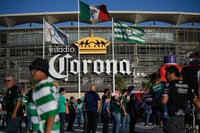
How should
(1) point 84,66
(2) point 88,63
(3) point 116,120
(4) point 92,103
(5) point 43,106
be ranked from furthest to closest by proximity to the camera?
1. (2) point 88,63
2. (1) point 84,66
3. (3) point 116,120
4. (4) point 92,103
5. (5) point 43,106

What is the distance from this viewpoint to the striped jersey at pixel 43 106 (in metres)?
4.13

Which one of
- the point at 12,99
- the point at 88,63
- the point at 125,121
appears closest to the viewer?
the point at 12,99

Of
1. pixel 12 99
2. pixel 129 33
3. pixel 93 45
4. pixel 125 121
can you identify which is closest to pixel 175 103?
pixel 12 99

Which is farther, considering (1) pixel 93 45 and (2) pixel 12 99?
(1) pixel 93 45

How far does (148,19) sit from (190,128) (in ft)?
216

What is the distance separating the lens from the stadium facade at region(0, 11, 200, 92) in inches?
2844

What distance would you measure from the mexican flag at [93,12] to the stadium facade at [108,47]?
41735 mm

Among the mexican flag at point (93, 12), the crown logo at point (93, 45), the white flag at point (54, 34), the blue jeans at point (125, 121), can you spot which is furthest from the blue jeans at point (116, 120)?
the crown logo at point (93, 45)

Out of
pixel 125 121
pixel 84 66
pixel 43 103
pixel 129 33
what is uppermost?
pixel 129 33

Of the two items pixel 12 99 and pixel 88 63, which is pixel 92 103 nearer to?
Answer: pixel 12 99

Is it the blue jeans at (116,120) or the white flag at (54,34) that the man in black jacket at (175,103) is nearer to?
the blue jeans at (116,120)

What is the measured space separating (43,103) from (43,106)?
0.03m

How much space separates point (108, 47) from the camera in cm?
7219

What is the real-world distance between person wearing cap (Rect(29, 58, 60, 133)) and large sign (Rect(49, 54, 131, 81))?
64883 mm
